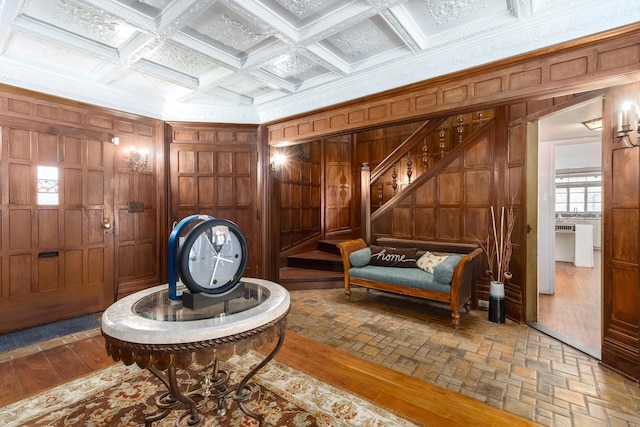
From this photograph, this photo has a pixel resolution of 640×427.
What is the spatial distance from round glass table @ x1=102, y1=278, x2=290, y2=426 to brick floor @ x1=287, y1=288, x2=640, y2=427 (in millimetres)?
1510

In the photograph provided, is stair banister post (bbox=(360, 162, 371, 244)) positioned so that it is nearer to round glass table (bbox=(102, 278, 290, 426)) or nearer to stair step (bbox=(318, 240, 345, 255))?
stair step (bbox=(318, 240, 345, 255))

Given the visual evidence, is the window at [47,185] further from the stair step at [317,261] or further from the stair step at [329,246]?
the stair step at [329,246]

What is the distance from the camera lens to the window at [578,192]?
26.5 feet

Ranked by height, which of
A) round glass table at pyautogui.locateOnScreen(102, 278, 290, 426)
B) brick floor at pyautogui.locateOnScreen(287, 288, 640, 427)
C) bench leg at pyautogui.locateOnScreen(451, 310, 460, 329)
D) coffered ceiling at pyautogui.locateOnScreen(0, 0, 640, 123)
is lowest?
brick floor at pyautogui.locateOnScreen(287, 288, 640, 427)

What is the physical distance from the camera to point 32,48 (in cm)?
296

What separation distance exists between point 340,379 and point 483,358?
136cm

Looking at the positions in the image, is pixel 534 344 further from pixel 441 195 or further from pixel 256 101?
pixel 256 101

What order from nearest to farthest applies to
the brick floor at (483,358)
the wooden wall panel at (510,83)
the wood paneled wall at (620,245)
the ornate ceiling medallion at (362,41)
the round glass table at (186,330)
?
1. the round glass table at (186,330)
2. the brick floor at (483,358)
3. the wooden wall panel at (510,83)
4. the wood paneled wall at (620,245)
5. the ornate ceiling medallion at (362,41)

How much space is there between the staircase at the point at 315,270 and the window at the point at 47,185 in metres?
3.16

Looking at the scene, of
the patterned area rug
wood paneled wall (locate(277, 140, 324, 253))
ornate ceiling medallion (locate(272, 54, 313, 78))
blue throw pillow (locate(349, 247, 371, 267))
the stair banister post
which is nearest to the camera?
the patterned area rug

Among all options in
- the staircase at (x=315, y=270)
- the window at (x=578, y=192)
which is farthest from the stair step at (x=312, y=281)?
the window at (x=578, y=192)

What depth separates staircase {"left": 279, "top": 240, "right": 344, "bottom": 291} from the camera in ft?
16.3

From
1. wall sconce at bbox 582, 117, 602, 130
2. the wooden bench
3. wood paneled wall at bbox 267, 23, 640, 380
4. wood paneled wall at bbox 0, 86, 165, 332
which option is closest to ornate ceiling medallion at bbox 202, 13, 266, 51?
wood paneled wall at bbox 267, 23, 640, 380

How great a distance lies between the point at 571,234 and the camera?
698cm
